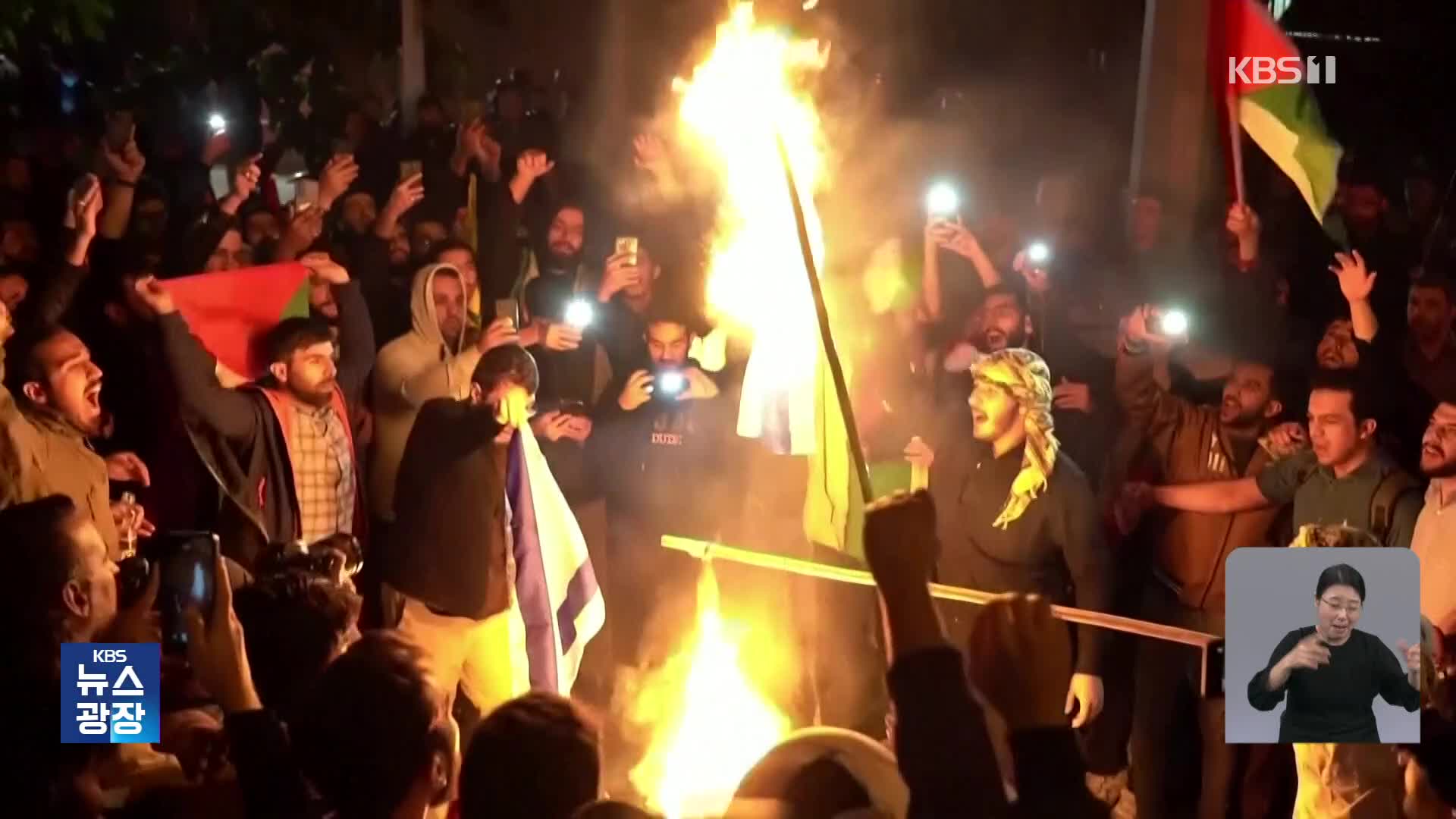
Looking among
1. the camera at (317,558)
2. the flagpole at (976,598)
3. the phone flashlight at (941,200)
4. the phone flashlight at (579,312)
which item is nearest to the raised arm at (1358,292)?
the flagpole at (976,598)

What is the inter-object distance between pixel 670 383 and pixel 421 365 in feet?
2.53

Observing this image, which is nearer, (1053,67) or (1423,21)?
(1423,21)

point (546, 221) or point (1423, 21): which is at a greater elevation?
point (1423, 21)

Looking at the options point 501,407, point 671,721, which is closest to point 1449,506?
point 671,721

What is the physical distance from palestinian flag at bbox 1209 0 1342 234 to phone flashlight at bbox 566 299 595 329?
7.74 feet

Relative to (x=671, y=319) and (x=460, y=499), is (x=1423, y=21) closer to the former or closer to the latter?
(x=671, y=319)

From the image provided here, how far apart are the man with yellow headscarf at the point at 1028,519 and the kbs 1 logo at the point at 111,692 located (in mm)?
2081

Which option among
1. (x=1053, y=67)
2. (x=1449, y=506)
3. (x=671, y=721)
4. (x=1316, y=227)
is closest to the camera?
(x=1449, y=506)

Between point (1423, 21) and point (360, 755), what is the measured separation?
6.32 meters

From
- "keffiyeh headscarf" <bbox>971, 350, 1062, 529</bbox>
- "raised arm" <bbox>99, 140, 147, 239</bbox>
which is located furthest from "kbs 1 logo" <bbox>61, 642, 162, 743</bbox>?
"keffiyeh headscarf" <bbox>971, 350, 1062, 529</bbox>

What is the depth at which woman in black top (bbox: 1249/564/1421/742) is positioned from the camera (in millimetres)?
3242

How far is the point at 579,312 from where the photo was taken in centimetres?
435

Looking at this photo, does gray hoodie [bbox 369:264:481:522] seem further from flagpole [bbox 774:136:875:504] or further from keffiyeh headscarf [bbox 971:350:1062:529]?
keffiyeh headscarf [bbox 971:350:1062:529]

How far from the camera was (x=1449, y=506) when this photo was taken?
338cm
